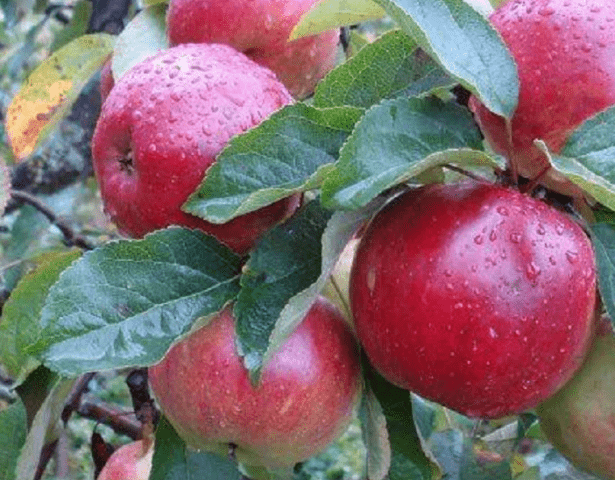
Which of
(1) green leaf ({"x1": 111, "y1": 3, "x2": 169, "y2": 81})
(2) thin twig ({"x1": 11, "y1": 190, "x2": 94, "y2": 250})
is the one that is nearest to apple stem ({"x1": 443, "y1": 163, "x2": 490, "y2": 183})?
(1) green leaf ({"x1": 111, "y1": 3, "x2": 169, "y2": 81})

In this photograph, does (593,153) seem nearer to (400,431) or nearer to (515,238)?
(515,238)

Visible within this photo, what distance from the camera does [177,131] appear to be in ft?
2.35

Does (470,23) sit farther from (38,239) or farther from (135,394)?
(38,239)

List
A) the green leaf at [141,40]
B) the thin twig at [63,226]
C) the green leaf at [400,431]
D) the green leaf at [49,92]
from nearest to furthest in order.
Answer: the green leaf at [400,431] < the green leaf at [141,40] < the green leaf at [49,92] < the thin twig at [63,226]

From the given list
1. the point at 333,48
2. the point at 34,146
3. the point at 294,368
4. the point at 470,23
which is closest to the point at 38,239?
the point at 34,146

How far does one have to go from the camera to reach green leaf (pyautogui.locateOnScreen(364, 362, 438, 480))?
82cm

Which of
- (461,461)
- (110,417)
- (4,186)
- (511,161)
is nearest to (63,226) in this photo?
(110,417)

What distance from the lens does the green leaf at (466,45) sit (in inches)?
25.6

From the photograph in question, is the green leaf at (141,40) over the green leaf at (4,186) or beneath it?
over

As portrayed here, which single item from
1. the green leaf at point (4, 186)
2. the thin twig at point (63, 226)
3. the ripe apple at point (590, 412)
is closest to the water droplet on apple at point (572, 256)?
the ripe apple at point (590, 412)

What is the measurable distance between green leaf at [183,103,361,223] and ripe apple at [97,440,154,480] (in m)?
0.37

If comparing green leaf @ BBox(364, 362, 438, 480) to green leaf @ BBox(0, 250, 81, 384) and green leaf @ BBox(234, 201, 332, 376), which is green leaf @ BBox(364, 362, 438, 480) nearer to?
green leaf @ BBox(234, 201, 332, 376)

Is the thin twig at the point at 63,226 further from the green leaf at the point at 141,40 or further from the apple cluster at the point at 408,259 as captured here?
the apple cluster at the point at 408,259

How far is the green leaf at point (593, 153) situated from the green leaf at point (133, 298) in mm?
241
